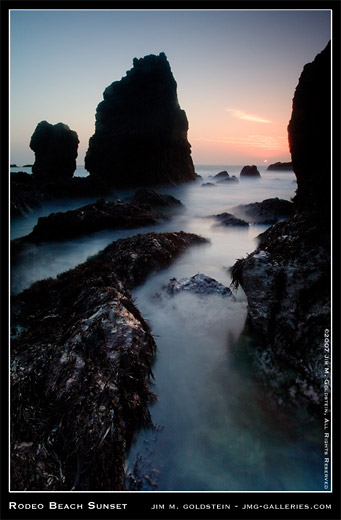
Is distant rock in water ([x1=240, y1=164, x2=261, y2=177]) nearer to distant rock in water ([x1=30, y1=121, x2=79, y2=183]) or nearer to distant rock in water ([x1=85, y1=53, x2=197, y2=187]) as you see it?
distant rock in water ([x1=85, y1=53, x2=197, y2=187])

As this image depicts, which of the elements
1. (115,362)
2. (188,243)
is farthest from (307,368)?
(188,243)

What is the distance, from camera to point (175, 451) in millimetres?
2863

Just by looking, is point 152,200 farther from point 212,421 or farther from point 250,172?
point 250,172

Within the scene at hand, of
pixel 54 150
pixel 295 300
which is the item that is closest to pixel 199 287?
pixel 295 300

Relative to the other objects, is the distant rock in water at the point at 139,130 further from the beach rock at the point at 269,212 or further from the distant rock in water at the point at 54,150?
the beach rock at the point at 269,212

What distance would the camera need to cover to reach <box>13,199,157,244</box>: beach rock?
1281 cm

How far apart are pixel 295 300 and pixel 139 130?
46.1 m

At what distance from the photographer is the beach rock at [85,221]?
1281cm

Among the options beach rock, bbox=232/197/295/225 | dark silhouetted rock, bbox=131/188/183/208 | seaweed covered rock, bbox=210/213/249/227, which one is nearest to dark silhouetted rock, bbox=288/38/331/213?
seaweed covered rock, bbox=210/213/249/227

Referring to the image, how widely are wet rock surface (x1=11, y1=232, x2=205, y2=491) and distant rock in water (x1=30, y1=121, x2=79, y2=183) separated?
47.1 meters

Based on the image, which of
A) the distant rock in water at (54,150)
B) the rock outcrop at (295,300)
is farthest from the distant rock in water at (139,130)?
the rock outcrop at (295,300)

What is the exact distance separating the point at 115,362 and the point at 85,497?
134cm

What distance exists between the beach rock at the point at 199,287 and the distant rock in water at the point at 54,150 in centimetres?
4548

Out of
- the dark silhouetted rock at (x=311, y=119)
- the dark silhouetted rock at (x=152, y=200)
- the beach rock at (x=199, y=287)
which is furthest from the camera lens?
the dark silhouetted rock at (x=152, y=200)
